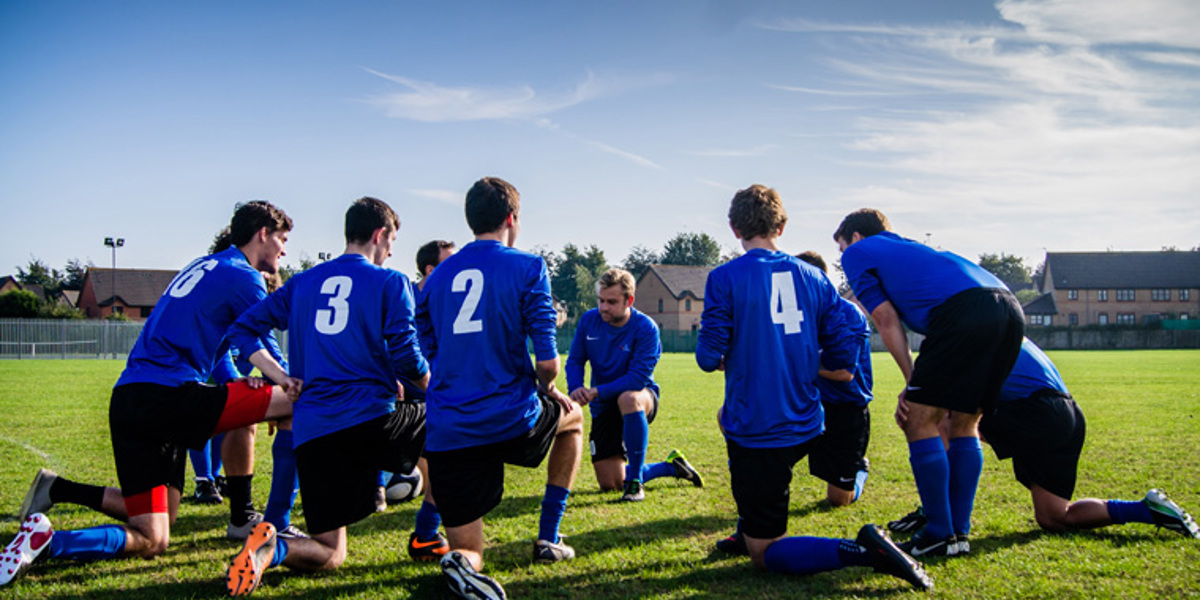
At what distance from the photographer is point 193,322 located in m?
4.71

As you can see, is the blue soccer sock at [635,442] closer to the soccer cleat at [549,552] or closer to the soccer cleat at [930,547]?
the soccer cleat at [549,552]

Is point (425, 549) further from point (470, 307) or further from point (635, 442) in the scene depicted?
point (635, 442)

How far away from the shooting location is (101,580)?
166 inches

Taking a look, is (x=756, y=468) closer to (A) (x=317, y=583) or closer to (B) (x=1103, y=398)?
(A) (x=317, y=583)

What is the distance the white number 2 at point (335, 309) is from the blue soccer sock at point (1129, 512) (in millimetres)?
4844

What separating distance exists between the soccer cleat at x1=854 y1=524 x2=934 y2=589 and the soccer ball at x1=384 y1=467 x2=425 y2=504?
3831 mm

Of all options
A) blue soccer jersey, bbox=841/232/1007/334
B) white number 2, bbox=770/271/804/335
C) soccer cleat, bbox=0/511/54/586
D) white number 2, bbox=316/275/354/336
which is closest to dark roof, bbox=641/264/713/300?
blue soccer jersey, bbox=841/232/1007/334

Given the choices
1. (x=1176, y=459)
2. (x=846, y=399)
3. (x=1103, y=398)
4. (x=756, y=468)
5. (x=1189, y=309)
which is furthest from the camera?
(x=1189, y=309)

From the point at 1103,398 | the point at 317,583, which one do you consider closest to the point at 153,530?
the point at 317,583

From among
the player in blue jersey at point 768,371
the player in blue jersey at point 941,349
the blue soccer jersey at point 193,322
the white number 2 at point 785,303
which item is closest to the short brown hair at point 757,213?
the player in blue jersey at point 768,371

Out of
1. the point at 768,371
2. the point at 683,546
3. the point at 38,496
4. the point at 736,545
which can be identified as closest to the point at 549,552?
the point at 683,546

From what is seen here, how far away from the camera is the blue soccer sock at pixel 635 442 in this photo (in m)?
6.50

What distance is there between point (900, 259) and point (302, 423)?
11.8 ft

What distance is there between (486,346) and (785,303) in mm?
1645
